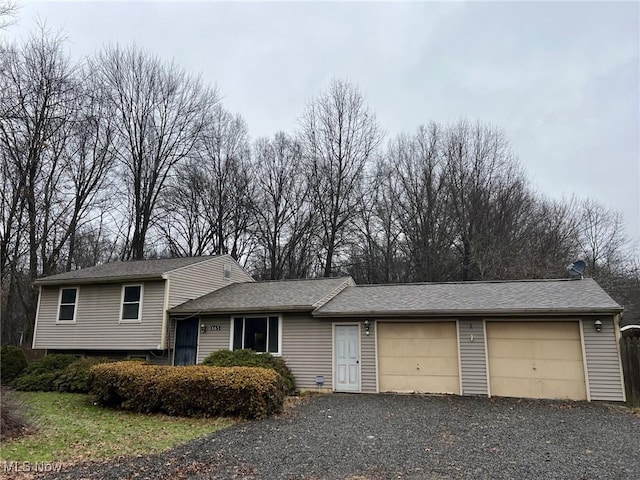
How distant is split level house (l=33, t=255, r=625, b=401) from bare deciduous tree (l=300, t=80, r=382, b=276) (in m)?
9.39

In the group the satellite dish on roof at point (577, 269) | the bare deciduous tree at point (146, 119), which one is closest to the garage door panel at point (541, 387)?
the satellite dish on roof at point (577, 269)

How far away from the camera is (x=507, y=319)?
→ 35.7ft

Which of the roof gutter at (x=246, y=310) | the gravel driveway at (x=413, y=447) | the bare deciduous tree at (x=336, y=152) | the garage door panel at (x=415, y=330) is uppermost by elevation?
the bare deciduous tree at (x=336, y=152)

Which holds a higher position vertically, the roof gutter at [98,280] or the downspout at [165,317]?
the roof gutter at [98,280]

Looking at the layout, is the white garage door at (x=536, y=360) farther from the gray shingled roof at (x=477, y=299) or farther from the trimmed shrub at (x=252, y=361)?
the trimmed shrub at (x=252, y=361)

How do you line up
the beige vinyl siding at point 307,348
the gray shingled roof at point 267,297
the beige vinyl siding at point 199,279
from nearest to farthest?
the beige vinyl siding at point 307,348
the gray shingled roof at point 267,297
the beige vinyl siding at point 199,279

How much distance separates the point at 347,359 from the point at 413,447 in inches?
228

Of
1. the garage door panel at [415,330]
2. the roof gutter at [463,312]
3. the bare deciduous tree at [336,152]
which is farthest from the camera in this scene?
the bare deciduous tree at [336,152]

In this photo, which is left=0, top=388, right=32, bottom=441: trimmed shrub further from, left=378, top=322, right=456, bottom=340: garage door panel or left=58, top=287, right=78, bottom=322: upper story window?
left=378, top=322, right=456, bottom=340: garage door panel

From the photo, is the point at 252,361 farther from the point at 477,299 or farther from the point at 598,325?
the point at 598,325

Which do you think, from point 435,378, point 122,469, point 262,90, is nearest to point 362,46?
point 262,90

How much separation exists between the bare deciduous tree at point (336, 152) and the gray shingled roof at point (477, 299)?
36.0ft

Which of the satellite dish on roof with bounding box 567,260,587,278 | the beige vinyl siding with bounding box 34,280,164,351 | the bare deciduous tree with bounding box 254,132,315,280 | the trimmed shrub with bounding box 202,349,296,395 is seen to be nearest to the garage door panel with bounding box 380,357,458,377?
the trimmed shrub with bounding box 202,349,296,395

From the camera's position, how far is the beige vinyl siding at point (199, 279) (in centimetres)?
1416
